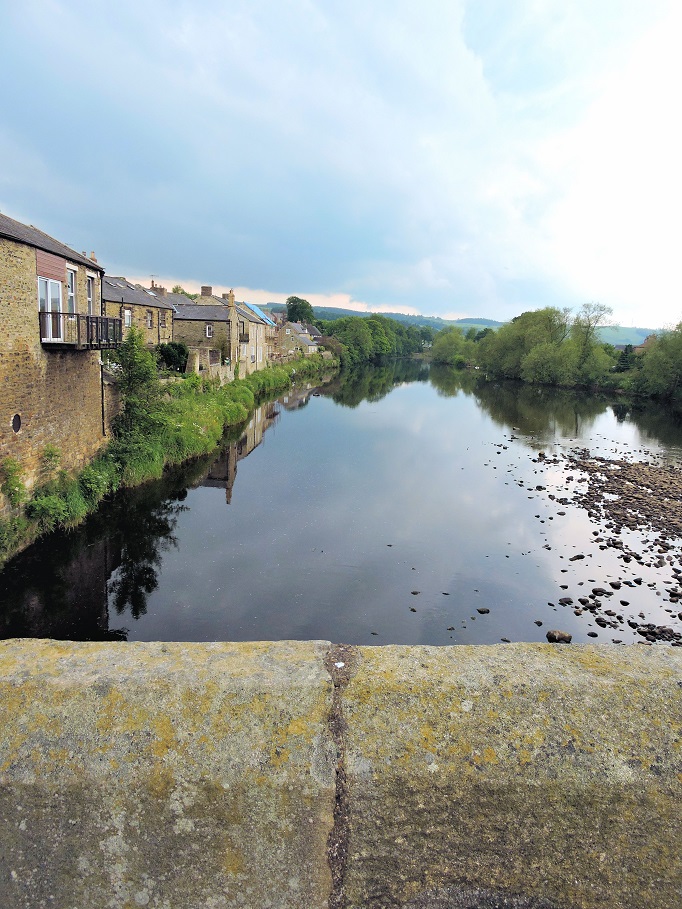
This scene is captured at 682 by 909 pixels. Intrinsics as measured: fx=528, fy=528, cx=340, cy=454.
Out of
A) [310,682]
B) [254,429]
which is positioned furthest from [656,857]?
[254,429]

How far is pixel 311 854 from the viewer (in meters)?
2.53

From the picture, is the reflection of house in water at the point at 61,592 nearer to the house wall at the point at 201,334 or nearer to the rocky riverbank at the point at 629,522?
A: the rocky riverbank at the point at 629,522

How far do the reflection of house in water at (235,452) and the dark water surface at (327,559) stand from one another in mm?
165

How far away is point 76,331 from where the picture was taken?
16.3 meters

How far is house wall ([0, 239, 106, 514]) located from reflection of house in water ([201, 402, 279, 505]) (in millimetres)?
5853

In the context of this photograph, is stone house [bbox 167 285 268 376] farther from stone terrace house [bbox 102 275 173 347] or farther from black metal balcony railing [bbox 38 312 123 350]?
black metal balcony railing [bbox 38 312 123 350]

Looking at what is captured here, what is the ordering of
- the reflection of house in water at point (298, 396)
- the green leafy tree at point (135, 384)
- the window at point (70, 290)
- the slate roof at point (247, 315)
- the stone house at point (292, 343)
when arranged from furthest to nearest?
the stone house at point (292, 343)
the slate roof at point (247, 315)
the reflection of house in water at point (298, 396)
the green leafy tree at point (135, 384)
the window at point (70, 290)

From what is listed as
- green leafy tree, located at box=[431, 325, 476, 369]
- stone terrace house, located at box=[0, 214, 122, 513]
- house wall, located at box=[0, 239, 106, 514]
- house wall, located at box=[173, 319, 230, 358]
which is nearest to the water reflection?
house wall, located at box=[173, 319, 230, 358]

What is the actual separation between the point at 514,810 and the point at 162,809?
172 centimetres

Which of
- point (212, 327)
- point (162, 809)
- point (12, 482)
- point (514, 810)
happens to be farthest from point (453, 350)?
point (162, 809)

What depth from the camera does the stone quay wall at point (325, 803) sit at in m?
2.52

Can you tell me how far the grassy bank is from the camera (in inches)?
543

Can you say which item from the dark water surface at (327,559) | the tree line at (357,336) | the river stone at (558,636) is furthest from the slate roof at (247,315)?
the tree line at (357,336)

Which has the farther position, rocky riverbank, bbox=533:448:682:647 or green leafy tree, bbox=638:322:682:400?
green leafy tree, bbox=638:322:682:400
